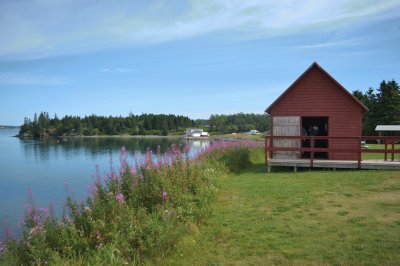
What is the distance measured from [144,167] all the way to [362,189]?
7134mm

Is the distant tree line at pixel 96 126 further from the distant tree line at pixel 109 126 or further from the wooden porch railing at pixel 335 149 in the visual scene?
the wooden porch railing at pixel 335 149

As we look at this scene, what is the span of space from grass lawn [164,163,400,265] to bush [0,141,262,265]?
463 millimetres

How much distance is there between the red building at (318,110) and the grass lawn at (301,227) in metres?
5.38

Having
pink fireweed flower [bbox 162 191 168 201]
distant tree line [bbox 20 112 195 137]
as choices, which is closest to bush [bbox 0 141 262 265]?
pink fireweed flower [bbox 162 191 168 201]

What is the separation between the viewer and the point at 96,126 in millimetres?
193250

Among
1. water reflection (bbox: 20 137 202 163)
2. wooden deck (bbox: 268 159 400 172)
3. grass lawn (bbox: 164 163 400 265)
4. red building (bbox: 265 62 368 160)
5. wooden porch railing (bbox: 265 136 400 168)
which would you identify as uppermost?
red building (bbox: 265 62 368 160)

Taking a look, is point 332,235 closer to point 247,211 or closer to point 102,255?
point 247,211

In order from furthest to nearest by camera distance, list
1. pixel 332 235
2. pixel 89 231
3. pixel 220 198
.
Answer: pixel 220 198 < pixel 332 235 < pixel 89 231

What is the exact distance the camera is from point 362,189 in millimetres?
11711

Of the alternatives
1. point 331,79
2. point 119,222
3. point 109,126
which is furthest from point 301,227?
point 109,126

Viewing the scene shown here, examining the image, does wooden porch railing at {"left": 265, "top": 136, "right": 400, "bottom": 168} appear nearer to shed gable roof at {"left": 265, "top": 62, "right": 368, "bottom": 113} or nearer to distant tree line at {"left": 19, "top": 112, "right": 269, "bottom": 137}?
shed gable roof at {"left": 265, "top": 62, "right": 368, "bottom": 113}

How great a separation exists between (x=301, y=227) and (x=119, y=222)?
3985mm

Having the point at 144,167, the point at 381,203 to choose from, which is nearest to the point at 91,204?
the point at 144,167

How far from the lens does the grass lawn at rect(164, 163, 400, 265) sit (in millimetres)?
6484
